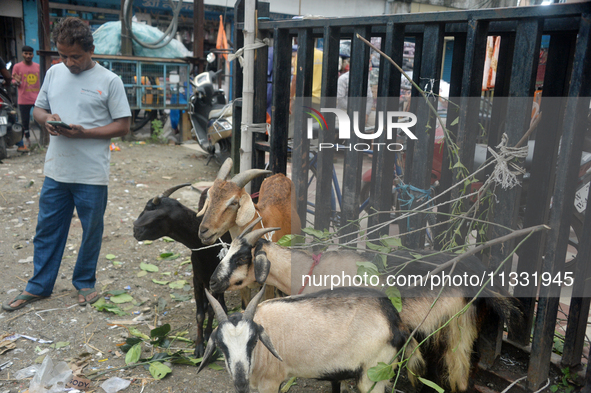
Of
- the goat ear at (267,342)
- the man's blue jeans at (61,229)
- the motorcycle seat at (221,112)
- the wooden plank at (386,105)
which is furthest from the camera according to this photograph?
the motorcycle seat at (221,112)

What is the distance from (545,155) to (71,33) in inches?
142

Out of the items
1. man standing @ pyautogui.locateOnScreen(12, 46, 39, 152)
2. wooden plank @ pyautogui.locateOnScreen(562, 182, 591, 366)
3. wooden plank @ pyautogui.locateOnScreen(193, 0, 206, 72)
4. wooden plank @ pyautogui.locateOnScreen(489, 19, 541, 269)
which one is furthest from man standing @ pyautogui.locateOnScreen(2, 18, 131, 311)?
wooden plank @ pyautogui.locateOnScreen(193, 0, 206, 72)

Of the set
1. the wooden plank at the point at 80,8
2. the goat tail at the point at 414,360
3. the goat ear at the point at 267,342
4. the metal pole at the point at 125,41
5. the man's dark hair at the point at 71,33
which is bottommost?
the goat tail at the point at 414,360

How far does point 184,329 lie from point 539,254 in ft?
9.05

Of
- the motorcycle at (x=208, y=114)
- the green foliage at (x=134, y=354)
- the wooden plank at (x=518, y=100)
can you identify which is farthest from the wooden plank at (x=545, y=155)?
the motorcycle at (x=208, y=114)

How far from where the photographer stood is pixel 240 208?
3375 mm

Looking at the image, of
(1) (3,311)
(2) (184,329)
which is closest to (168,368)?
(2) (184,329)

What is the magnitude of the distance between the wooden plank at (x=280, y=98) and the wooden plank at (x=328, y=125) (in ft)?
1.77

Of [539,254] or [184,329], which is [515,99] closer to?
[539,254]

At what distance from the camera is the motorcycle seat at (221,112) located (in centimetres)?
893

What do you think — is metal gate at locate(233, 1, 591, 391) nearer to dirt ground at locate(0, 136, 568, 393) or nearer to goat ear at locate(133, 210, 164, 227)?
dirt ground at locate(0, 136, 568, 393)

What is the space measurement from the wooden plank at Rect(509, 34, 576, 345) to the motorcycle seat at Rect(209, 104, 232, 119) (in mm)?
6660

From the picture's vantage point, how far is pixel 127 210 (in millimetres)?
6891

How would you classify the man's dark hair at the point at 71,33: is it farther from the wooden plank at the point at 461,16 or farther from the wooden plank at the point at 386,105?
the wooden plank at the point at 386,105
